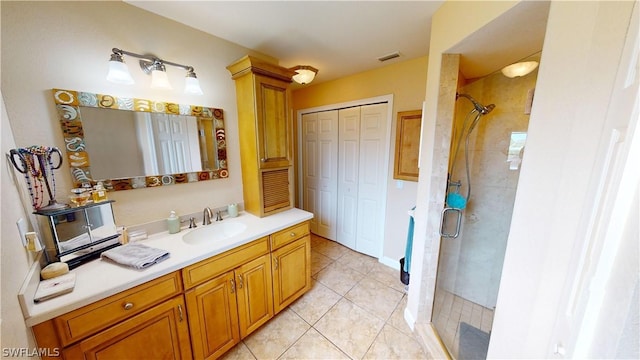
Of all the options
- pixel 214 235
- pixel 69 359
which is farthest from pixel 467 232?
pixel 69 359

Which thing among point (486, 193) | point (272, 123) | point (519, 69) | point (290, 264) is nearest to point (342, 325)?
point (290, 264)

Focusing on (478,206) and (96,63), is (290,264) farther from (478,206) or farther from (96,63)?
(96,63)

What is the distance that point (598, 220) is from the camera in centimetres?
35

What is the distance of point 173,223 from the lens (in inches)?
59.5

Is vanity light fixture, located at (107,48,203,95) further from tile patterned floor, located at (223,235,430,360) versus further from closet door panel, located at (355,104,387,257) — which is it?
tile patterned floor, located at (223,235,430,360)

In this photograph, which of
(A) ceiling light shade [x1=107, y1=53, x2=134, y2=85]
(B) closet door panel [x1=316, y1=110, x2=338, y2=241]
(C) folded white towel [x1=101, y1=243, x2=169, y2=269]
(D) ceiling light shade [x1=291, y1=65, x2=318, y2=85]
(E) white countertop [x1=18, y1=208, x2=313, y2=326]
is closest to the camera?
(E) white countertop [x1=18, y1=208, x2=313, y2=326]

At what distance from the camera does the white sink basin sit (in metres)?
1.57

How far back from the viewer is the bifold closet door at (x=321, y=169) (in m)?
2.89

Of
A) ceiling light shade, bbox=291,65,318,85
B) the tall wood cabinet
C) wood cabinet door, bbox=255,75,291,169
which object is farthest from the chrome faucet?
ceiling light shade, bbox=291,65,318,85

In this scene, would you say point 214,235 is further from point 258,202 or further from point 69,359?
point 69,359

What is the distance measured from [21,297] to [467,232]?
2783mm

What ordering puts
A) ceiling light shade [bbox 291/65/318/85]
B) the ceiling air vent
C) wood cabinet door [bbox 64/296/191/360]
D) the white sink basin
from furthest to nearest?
the ceiling air vent → ceiling light shade [bbox 291/65/318/85] → the white sink basin → wood cabinet door [bbox 64/296/191/360]

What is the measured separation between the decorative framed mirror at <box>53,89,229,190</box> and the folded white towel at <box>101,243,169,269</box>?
0.41 metres

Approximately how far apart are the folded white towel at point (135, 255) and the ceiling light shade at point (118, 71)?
1.00 meters
